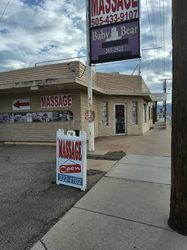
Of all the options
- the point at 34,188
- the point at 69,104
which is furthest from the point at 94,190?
the point at 69,104

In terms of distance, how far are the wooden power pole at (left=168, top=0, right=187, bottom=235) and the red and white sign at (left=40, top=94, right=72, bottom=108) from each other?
9.60m

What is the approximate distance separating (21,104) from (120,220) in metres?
11.3

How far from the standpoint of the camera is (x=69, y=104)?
41.3ft

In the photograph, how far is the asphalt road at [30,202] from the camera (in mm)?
3416

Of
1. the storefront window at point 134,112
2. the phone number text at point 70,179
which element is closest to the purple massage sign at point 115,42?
the phone number text at point 70,179

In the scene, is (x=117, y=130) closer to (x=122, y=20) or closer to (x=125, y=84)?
(x=125, y=84)

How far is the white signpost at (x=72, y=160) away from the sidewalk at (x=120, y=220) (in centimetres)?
44

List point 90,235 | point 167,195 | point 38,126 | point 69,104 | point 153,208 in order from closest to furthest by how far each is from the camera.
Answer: point 90,235 < point 153,208 < point 167,195 < point 69,104 < point 38,126

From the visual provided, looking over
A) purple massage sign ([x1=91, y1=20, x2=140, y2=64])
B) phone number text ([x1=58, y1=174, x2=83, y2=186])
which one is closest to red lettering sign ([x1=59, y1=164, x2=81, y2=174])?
phone number text ([x1=58, y1=174, x2=83, y2=186])

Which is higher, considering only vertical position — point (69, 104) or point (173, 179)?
point (69, 104)

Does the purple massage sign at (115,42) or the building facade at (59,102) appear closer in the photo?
the purple massage sign at (115,42)

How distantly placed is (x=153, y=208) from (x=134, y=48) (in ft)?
19.5

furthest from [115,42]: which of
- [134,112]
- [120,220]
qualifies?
[134,112]

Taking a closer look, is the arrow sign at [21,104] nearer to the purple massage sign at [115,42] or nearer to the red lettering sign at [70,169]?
the purple massage sign at [115,42]
